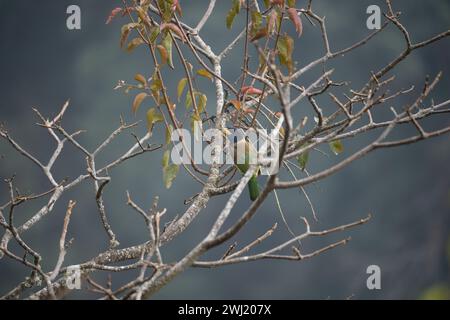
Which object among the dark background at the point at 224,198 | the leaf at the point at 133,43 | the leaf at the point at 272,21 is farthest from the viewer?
the dark background at the point at 224,198

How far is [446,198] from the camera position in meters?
5.21

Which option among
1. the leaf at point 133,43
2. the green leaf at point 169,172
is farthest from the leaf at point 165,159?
the leaf at point 133,43

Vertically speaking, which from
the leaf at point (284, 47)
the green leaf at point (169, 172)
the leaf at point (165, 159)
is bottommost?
the green leaf at point (169, 172)

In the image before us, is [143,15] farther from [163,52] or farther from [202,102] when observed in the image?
[202,102]

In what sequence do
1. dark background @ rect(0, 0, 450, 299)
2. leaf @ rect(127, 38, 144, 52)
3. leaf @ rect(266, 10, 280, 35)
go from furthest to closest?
dark background @ rect(0, 0, 450, 299) → leaf @ rect(127, 38, 144, 52) → leaf @ rect(266, 10, 280, 35)

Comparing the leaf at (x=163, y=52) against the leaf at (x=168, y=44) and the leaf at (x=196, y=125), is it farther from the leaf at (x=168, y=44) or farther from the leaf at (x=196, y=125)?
the leaf at (x=196, y=125)

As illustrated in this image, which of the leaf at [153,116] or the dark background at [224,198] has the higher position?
the dark background at [224,198]

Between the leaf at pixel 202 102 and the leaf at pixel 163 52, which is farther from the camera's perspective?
the leaf at pixel 202 102

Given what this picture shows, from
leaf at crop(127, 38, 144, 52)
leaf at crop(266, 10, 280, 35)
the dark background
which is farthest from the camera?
the dark background

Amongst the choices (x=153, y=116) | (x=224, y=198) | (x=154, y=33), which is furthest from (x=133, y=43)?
(x=224, y=198)

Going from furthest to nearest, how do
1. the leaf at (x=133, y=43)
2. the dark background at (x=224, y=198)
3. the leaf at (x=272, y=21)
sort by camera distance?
the dark background at (x=224, y=198) → the leaf at (x=133, y=43) → the leaf at (x=272, y=21)

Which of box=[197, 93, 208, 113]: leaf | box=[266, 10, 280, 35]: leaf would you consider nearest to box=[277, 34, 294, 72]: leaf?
box=[266, 10, 280, 35]: leaf

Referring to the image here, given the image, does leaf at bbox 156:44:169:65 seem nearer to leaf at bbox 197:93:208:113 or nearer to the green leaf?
leaf at bbox 197:93:208:113
